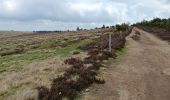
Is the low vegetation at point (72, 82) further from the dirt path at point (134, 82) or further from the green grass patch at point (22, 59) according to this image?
the green grass patch at point (22, 59)

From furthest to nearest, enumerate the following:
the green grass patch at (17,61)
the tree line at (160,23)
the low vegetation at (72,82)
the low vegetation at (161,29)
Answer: the tree line at (160,23) → the low vegetation at (161,29) → the green grass patch at (17,61) → the low vegetation at (72,82)

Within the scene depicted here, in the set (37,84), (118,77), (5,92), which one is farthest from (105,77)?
(5,92)

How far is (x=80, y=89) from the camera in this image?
12.9m

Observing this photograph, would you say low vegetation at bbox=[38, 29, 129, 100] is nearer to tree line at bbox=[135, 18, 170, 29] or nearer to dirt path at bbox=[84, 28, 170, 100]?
dirt path at bbox=[84, 28, 170, 100]

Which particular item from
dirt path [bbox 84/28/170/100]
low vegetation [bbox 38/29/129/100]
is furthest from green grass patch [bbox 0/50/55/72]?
dirt path [bbox 84/28/170/100]

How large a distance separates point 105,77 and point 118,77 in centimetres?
61

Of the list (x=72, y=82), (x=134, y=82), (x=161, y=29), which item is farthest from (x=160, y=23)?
(x=72, y=82)

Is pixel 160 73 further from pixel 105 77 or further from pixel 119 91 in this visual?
pixel 119 91

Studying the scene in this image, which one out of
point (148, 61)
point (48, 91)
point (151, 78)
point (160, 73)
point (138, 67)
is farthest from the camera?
point (148, 61)

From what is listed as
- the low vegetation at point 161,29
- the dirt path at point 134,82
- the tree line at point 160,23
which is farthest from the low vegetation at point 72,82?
the tree line at point 160,23

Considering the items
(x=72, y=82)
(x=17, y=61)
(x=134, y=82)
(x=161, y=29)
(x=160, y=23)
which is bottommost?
(x=161, y=29)

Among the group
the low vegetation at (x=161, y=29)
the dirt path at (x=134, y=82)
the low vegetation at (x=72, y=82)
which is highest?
the low vegetation at (x=72, y=82)

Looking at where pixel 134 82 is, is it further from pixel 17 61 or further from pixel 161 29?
pixel 161 29

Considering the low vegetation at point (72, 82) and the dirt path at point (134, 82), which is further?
the dirt path at point (134, 82)
